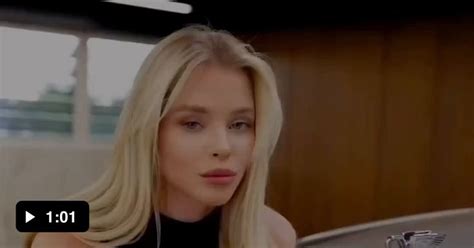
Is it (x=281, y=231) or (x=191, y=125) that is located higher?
(x=191, y=125)

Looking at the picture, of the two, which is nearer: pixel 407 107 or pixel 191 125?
pixel 191 125

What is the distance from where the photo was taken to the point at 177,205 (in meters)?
0.72

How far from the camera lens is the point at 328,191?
2.64 feet

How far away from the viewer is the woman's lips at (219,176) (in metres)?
0.70

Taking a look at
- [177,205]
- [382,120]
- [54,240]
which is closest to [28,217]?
[54,240]

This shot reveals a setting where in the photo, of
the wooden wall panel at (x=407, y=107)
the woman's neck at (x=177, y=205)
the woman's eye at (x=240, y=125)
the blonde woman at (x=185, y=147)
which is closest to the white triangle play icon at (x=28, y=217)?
the blonde woman at (x=185, y=147)

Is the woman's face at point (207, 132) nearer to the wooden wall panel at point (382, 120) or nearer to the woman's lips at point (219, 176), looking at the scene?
the woman's lips at point (219, 176)

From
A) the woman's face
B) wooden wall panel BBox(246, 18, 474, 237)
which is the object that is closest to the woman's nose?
the woman's face

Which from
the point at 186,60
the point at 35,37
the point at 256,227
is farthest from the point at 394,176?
the point at 35,37

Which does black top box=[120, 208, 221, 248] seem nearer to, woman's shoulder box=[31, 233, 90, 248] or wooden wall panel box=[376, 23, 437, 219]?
woman's shoulder box=[31, 233, 90, 248]

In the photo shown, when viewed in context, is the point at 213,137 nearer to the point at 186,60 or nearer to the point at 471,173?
the point at 186,60

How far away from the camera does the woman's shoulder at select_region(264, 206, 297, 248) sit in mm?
792

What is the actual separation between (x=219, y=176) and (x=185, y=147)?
0.18ft

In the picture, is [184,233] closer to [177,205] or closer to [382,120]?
[177,205]
